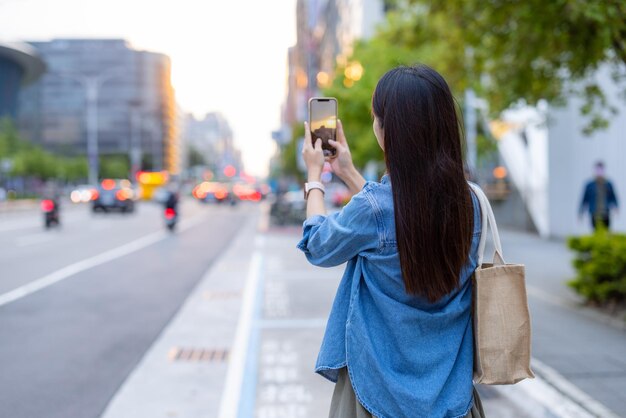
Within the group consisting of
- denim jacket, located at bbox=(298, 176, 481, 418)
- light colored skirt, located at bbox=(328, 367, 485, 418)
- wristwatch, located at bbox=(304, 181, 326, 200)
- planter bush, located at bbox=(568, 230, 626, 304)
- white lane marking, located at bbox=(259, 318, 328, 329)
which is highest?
wristwatch, located at bbox=(304, 181, 326, 200)

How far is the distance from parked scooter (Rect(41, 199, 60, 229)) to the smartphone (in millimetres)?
21768

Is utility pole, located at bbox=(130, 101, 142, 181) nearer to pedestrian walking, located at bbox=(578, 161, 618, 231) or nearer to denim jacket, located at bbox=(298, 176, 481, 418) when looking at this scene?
pedestrian walking, located at bbox=(578, 161, 618, 231)

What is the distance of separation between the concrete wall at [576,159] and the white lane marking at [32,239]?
13476mm

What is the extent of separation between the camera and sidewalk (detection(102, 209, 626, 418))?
4.55 metres

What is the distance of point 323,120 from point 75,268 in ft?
35.7

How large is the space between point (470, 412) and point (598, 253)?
6.24 metres

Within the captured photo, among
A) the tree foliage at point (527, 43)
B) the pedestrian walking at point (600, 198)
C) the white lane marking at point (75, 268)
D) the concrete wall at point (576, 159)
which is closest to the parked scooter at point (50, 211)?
the white lane marking at point (75, 268)

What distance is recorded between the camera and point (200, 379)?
5262mm

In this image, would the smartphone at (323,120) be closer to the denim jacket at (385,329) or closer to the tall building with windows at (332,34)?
the denim jacket at (385,329)

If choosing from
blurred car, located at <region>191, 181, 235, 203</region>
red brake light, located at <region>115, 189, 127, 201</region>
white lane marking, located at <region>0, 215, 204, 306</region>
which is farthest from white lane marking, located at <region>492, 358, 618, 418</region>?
blurred car, located at <region>191, 181, 235, 203</region>

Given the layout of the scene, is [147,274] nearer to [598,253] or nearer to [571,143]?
[598,253]

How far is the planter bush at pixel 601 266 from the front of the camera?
7.30 meters

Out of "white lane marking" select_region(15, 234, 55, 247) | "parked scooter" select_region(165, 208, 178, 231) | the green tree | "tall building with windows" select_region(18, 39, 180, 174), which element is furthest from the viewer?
"tall building with windows" select_region(18, 39, 180, 174)

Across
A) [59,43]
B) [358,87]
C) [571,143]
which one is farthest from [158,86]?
[571,143]
